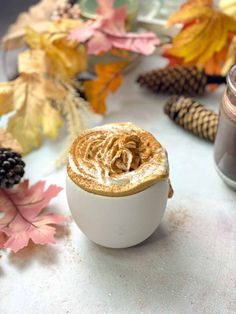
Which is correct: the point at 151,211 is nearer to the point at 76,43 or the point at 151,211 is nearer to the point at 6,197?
the point at 6,197

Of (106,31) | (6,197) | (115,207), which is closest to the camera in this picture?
(115,207)

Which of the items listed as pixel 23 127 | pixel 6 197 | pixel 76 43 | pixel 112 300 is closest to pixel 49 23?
pixel 76 43

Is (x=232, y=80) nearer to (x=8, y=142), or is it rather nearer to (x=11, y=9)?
(x=8, y=142)

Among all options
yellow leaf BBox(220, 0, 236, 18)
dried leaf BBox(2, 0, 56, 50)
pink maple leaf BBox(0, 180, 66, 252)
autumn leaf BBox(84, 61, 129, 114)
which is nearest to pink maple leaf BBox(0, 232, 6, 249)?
pink maple leaf BBox(0, 180, 66, 252)

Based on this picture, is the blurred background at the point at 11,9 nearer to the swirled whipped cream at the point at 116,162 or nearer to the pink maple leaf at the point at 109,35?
the pink maple leaf at the point at 109,35

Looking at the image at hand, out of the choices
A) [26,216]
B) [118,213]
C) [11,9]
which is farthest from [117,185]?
[11,9]

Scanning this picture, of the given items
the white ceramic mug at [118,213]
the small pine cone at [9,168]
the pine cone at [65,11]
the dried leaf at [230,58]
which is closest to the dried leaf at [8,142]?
the small pine cone at [9,168]
